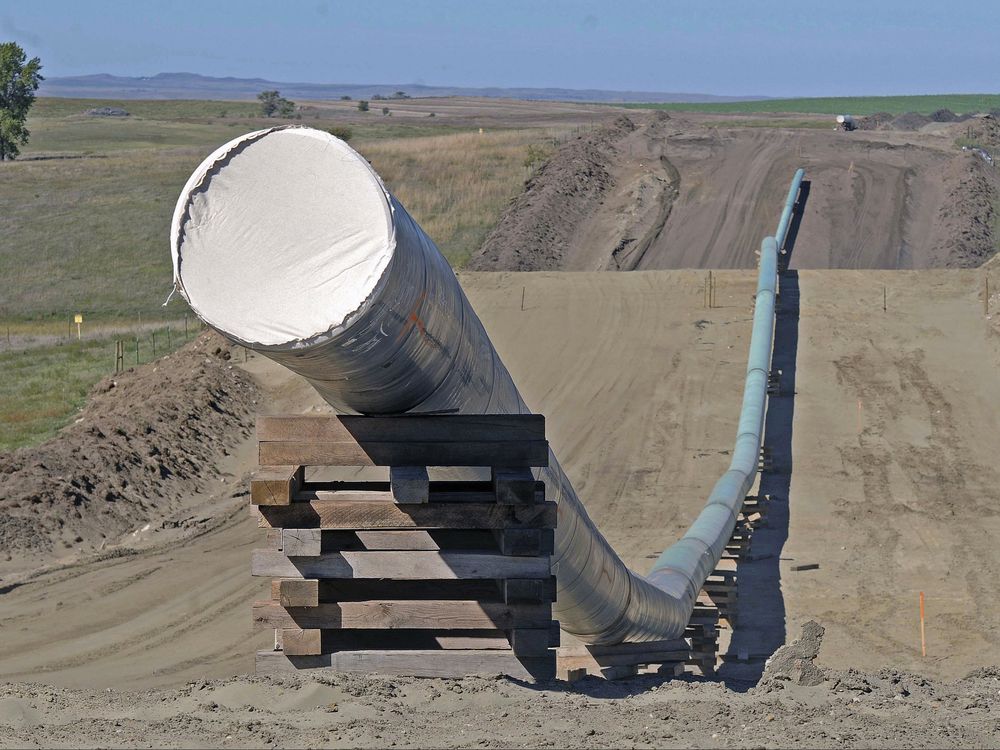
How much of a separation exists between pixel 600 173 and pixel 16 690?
123ft

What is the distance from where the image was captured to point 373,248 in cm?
607

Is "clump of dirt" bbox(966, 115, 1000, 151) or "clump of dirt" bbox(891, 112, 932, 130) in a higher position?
"clump of dirt" bbox(891, 112, 932, 130)

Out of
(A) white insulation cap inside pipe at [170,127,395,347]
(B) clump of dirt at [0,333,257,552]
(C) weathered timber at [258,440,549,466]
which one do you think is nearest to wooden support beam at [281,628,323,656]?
(C) weathered timber at [258,440,549,466]

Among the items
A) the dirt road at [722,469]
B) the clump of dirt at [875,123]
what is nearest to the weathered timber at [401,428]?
the dirt road at [722,469]

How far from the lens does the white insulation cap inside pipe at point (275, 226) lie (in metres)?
6.07

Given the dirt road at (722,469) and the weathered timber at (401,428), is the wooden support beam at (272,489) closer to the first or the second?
the weathered timber at (401,428)

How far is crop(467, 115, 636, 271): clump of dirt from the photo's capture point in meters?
36.5

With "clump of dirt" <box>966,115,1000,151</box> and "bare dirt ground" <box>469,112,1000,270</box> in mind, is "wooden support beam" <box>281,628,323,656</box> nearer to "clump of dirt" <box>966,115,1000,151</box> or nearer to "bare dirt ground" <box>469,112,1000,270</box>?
"bare dirt ground" <box>469,112,1000,270</box>

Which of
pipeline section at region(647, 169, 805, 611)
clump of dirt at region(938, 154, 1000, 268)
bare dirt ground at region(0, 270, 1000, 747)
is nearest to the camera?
bare dirt ground at region(0, 270, 1000, 747)

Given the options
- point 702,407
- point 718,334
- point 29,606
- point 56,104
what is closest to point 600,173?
point 718,334

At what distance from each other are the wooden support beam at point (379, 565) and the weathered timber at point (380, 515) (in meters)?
0.18

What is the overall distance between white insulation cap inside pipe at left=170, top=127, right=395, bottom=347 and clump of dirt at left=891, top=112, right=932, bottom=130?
6573 centimetres

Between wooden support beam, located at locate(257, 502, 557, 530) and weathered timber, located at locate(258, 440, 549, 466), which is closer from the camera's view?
weathered timber, located at locate(258, 440, 549, 466)

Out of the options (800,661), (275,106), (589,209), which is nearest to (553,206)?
(589,209)
